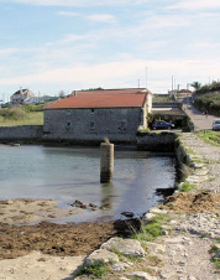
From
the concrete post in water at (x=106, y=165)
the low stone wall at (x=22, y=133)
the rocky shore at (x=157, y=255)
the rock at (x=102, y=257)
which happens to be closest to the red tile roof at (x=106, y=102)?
the low stone wall at (x=22, y=133)

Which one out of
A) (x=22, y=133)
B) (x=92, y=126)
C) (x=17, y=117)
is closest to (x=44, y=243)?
(x=92, y=126)

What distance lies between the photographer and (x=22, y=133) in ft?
159

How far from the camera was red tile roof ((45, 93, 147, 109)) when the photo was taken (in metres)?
43.6

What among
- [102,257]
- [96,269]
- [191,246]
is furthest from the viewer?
[191,246]

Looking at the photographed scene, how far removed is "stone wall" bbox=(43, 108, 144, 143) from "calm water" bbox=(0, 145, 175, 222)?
11.6 metres

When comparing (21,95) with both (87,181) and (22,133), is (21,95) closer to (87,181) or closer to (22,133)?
(22,133)

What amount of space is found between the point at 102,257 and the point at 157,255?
0.94 meters

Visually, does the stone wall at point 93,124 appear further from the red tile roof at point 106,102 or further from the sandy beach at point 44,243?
the sandy beach at point 44,243

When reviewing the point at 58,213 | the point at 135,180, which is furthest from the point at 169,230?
the point at 135,180

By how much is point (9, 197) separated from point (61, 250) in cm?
858

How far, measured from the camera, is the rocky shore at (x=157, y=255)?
544cm

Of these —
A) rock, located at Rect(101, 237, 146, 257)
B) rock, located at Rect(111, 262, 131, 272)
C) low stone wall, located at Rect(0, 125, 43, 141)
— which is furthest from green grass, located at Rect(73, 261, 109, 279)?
low stone wall, located at Rect(0, 125, 43, 141)

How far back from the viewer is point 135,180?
2009 cm

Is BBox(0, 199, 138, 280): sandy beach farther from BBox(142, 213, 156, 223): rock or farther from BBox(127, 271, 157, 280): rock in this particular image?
BBox(127, 271, 157, 280): rock
